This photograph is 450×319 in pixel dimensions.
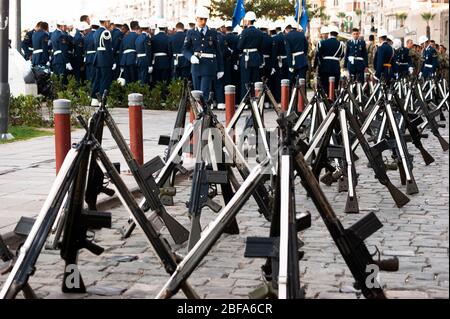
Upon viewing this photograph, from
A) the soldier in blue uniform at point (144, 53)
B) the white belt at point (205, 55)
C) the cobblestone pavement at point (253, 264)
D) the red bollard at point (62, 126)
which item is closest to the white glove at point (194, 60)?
the white belt at point (205, 55)

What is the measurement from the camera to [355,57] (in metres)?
26.5

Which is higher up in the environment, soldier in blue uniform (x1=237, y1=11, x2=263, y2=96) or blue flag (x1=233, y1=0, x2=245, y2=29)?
blue flag (x1=233, y1=0, x2=245, y2=29)

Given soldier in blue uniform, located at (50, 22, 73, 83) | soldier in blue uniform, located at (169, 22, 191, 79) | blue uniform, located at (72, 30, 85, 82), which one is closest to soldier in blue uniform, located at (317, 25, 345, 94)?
soldier in blue uniform, located at (169, 22, 191, 79)

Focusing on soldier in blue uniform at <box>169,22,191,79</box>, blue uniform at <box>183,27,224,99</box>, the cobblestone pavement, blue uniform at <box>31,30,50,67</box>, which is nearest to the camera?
the cobblestone pavement

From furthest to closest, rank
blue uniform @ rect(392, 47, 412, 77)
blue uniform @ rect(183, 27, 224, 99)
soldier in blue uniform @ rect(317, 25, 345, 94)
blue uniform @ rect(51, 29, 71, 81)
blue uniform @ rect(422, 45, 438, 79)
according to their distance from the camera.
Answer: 1. blue uniform @ rect(422, 45, 438, 79)
2. blue uniform @ rect(392, 47, 412, 77)
3. blue uniform @ rect(51, 29, 71, 81)
4. soldier in blue uniform @ rect(317, 25, 345, 94)
5. blue uniform @ rect(183, 27, 224, 99)

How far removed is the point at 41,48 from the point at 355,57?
28.1 ft

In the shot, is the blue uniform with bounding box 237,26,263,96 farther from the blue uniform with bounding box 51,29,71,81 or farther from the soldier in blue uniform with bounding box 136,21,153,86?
the blue uniform with bounding box 51,29,71,81

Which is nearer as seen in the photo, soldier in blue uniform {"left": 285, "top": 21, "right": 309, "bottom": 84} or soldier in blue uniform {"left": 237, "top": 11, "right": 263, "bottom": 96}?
soldier in blue uniform {"left": 237, "top": 11, "right": 263, "bottom": 96}

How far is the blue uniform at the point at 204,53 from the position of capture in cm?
2045

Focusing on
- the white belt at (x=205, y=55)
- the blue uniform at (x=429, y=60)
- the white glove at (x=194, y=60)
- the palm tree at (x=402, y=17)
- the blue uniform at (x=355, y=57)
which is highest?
the palm tree at (x=402, y=17)

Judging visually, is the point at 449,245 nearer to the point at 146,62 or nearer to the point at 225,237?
the point at 225,237

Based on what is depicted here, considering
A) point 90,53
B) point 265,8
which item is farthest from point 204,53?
point 265,8

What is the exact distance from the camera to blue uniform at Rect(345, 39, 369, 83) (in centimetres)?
2659

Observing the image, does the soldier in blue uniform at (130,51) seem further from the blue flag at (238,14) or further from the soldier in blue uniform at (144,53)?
the blue flag at (238,14)
